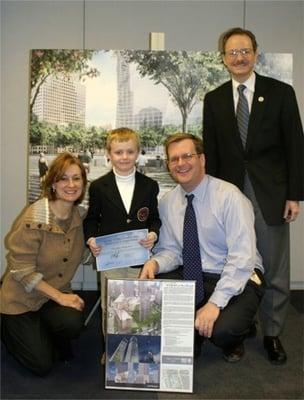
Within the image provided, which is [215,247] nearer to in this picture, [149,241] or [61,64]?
[149,241]

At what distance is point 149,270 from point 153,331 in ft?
1.19

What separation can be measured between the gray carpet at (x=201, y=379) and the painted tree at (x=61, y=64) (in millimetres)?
2063

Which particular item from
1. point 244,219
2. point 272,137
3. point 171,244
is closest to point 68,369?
point 171,244

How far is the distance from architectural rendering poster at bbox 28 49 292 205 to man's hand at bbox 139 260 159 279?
3.80 ft

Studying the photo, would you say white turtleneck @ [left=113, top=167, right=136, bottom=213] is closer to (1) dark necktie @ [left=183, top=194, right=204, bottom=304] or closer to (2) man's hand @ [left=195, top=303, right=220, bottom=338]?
(1) dark necktie @ [left=183, top=194, right=204, bottom=304]

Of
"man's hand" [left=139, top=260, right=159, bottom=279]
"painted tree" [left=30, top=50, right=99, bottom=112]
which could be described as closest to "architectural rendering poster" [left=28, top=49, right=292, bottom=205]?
"painted tree" [left=30, top=50, right=99, bottom=112]

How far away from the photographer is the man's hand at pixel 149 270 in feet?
7.46

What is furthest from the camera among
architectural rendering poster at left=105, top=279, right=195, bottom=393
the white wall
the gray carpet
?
the white wall

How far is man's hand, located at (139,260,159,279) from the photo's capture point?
2.27 m

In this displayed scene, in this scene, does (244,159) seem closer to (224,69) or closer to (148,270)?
(148,270)

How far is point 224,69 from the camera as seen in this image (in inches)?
133

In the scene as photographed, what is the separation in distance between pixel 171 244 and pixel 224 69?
5.37 ft

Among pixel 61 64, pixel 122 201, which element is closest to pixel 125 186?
pixel 122 201

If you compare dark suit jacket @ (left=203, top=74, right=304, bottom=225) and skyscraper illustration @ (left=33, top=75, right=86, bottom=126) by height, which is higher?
skyscraper illustration @ (left=33, top=75, right=86, bottom=126)
